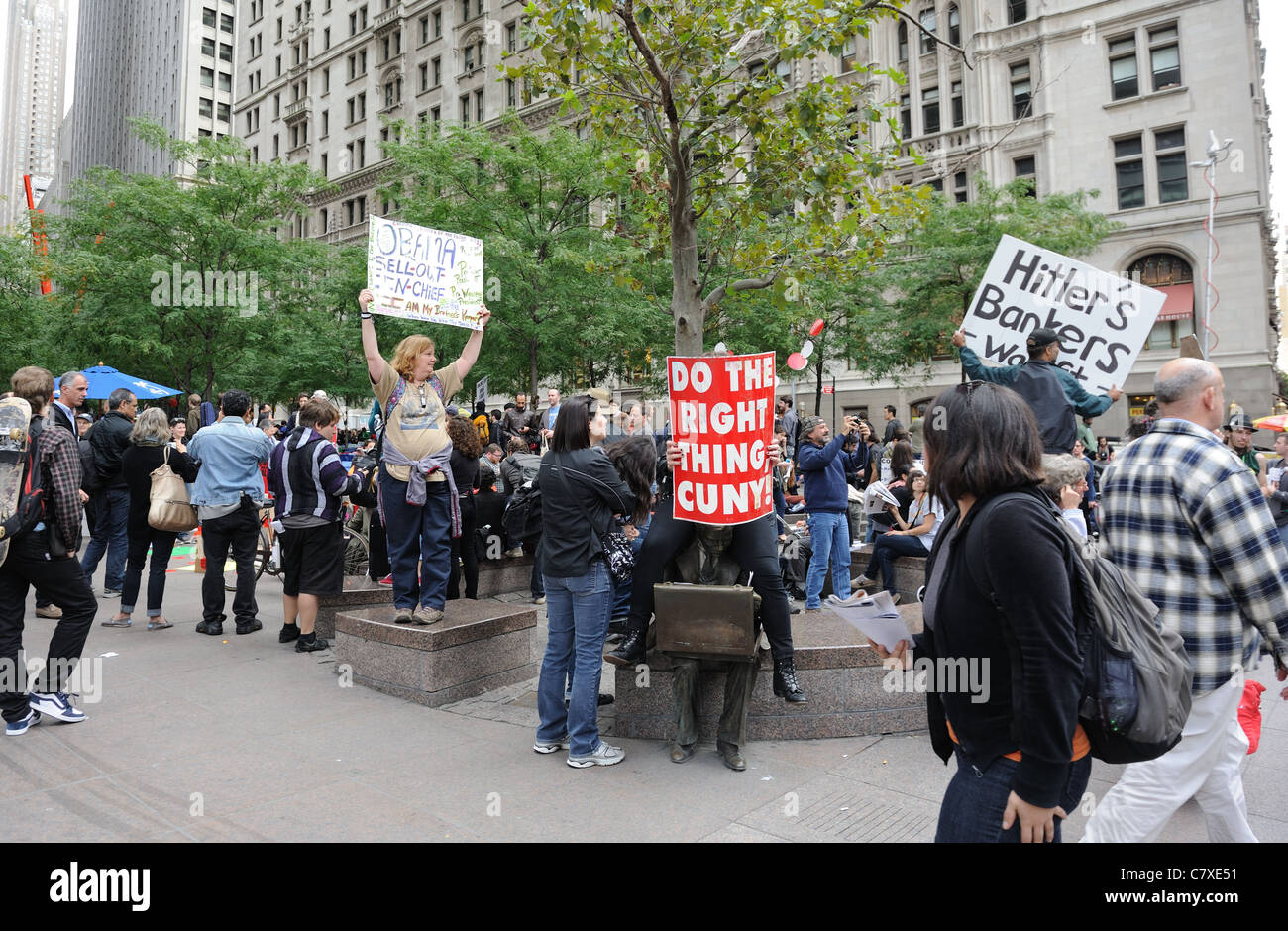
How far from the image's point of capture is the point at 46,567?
5.21 meters

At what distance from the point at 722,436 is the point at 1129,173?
36.3 metres

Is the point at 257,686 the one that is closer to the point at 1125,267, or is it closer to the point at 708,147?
the point at 708,147

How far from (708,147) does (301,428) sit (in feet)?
15.1

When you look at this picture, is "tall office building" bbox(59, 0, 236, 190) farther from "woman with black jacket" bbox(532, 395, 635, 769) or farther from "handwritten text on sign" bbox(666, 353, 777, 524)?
"handwritten text on sign" bbox(666, 353, 777, 524)

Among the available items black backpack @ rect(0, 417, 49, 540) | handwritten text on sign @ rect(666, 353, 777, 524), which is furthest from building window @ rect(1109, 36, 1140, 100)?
black backpack @ rect(0, 417, 49, 540)

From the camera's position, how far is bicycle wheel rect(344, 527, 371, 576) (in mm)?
10227

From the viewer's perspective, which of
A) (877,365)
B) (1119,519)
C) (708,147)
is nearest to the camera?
(1119,519)

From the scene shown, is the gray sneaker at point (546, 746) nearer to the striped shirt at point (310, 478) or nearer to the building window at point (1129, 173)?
the striped shirt at point (310, 478)

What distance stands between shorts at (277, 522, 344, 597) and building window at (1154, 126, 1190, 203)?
36024 millimetres

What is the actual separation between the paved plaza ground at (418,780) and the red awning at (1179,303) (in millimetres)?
31491

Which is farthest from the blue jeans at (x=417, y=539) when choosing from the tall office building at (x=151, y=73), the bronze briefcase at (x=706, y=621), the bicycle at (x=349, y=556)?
the tall office building at (x=151, y=73)

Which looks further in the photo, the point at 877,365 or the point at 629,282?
the point at 877,365
